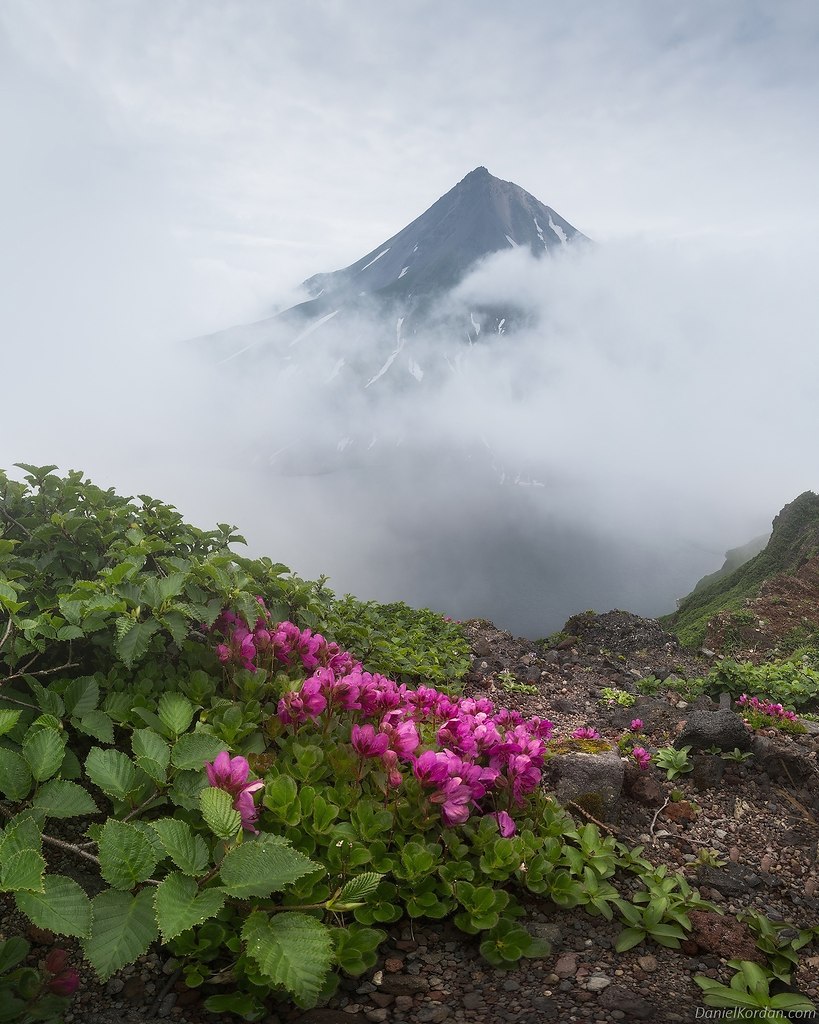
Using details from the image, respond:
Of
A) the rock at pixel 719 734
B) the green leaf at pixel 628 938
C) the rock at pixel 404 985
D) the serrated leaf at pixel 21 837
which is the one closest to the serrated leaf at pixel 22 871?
the serrated leaf at pixel 21 837

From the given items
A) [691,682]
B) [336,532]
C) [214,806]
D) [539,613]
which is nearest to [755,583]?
[691,682]

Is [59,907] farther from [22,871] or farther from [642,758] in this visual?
[642,758]

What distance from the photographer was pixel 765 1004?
1.89m

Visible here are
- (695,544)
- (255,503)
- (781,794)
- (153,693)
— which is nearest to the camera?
(153,693)

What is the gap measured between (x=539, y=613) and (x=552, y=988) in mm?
88392

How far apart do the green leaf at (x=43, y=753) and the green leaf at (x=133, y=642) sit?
0.57 m

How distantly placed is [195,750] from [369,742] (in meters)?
0.80

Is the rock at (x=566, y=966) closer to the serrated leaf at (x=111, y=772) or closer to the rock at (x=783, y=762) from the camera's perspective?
the serrated leaf at (x=111, y=772)

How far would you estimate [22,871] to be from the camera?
1495mm

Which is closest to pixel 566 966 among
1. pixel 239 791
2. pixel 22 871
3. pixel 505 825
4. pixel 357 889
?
pixel 505 825

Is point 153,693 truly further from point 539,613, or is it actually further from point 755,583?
point 539,613

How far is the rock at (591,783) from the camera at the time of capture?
326 centimetres

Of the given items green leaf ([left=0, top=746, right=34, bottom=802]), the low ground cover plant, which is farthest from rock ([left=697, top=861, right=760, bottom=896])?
green leaf ([left=0, top=746, right=34, bottom=802])

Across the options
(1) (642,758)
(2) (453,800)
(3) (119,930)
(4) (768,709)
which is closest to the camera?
(3) (119,930)
